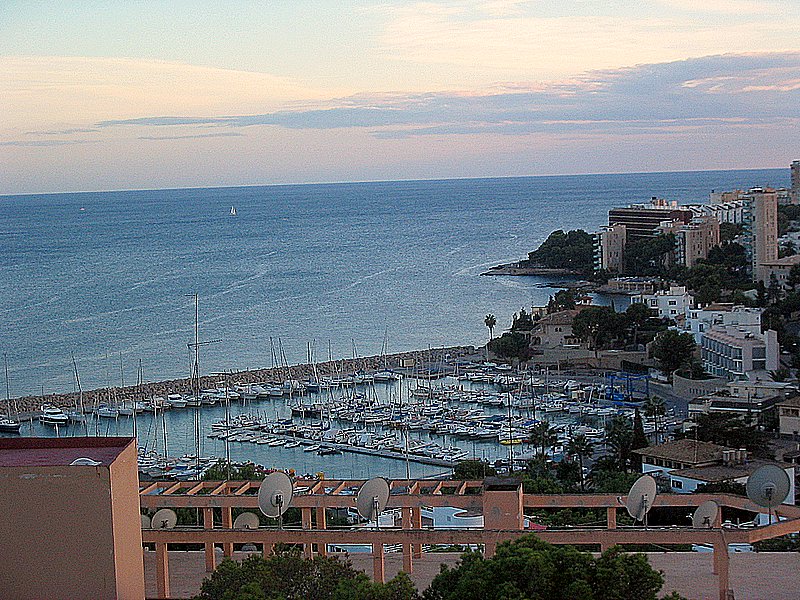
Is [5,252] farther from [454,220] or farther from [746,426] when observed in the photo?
[746,426]

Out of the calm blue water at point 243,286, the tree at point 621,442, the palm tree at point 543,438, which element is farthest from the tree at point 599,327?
the tree at point 621,442

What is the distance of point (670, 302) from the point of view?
2559 cm

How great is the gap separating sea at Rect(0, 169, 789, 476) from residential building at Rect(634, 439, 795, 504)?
11.9 feet

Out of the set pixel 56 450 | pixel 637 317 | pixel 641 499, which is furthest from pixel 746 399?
pixel 56 450

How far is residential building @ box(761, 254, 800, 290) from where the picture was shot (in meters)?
28.5

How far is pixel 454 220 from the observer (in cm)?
7869

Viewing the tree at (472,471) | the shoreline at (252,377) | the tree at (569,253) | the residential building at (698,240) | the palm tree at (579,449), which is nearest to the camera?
the tree at (472,471)

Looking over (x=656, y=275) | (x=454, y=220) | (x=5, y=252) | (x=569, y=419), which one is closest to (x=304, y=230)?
(x=454, y=220)

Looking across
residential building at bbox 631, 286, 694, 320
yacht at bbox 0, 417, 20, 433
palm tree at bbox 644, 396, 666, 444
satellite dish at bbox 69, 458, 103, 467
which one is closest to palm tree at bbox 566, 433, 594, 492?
palm tree at bbox 644, 396, 666, 444

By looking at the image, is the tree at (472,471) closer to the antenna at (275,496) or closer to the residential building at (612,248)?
the antenna at (275,496)

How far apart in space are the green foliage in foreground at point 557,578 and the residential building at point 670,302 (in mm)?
21810

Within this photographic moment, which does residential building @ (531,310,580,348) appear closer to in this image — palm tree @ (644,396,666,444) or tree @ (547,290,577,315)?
tree @ (547,290,577,315)

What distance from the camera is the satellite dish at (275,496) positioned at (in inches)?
179

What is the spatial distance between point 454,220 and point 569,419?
6089 cm
